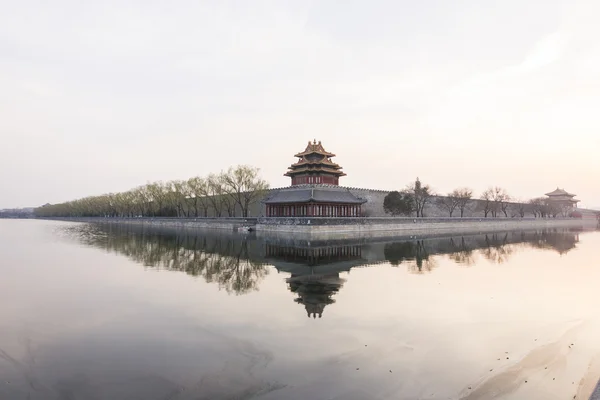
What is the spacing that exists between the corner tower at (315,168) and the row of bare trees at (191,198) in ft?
19.9

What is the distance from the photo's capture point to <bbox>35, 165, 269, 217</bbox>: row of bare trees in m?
59.7

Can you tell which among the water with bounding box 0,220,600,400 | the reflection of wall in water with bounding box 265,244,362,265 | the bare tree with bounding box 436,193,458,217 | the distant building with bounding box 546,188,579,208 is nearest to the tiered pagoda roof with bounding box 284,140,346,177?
the bare tree with bounding box 436,193,458,217

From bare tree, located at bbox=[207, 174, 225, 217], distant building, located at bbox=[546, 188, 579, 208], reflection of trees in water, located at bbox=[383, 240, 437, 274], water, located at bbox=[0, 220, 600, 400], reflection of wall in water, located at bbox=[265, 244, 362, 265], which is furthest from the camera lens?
distant building, located at bbox=[546, 188, 579, 208]

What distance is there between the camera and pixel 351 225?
4516 cm

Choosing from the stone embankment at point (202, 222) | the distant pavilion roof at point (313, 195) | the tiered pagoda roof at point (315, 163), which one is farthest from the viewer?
the tiered pagoda roof at point (315, 163)

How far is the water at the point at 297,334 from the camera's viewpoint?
655 cm

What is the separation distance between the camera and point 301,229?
4222cm

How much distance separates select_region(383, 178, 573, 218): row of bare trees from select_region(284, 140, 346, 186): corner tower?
1145cm

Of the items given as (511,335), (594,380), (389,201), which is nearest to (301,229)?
(389,201)

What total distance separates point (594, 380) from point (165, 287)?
13788 mm

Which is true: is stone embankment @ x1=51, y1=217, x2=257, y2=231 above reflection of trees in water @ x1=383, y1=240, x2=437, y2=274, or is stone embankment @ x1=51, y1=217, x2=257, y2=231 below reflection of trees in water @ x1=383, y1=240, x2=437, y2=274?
above

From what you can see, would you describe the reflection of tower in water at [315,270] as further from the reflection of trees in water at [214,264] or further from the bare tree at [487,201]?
the bare tree at [487,201]

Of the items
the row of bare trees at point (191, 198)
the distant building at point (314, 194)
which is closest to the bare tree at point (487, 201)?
the distant building at point (314, 194)

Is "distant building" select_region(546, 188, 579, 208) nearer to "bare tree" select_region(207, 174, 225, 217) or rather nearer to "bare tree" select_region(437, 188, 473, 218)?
"bare tree" select_region(437, 188, 473, 218)
